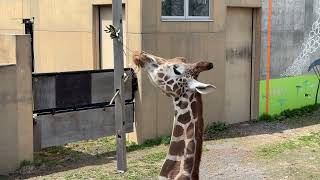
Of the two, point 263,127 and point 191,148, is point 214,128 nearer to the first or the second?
point 263,127

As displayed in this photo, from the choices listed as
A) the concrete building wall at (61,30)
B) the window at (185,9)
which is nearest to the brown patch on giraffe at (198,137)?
the window at (185,9)

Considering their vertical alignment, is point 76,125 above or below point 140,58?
below

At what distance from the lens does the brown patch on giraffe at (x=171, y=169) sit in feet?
15.7

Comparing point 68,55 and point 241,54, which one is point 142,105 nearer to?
point 68,55

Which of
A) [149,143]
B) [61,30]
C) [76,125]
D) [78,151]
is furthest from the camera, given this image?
[61,30]

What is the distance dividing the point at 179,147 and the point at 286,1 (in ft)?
32.4

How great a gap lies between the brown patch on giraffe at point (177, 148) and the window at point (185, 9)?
20.8ft

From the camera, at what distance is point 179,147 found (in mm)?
4836

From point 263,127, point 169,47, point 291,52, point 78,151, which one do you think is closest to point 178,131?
point 78,151

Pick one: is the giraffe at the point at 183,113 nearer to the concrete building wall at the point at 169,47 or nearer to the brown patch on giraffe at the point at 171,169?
the brown patch on giraffe at the point at 171,169

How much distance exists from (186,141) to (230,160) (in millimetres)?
5140

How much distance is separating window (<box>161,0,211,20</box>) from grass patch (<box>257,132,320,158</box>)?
317cm

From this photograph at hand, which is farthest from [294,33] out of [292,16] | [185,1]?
[185,1]

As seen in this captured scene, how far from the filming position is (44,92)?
30.3ft
